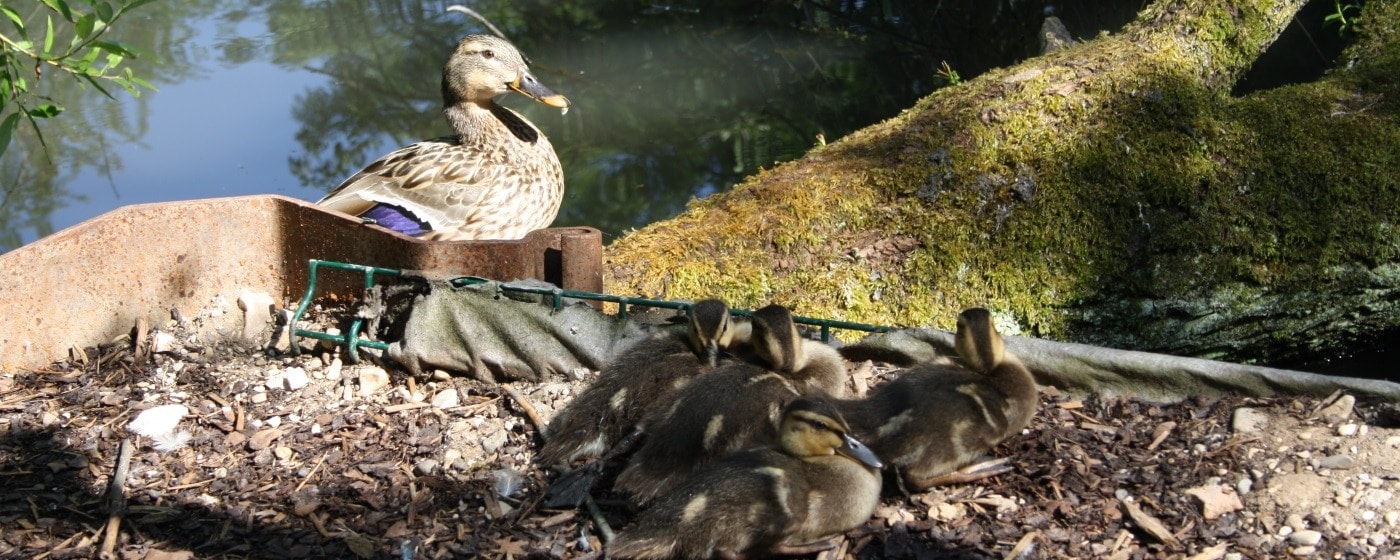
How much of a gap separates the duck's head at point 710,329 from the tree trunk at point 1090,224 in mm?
1365

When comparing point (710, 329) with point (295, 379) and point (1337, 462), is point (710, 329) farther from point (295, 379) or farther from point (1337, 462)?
point (1337, 462)

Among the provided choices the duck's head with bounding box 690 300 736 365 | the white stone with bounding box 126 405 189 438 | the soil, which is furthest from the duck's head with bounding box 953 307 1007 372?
the white stone with bounding box 126 405 189 438

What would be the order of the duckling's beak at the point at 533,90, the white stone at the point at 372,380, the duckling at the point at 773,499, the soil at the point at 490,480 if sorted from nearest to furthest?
the duckling at the point at 773,499 < the soil at the point at 490,480 < the white stone at the point at 372,380 < the duckling's beak at the point at 533,90

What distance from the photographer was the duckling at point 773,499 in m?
2.92

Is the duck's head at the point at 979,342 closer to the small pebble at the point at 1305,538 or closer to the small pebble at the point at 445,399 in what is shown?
the small pebble at the point at 1305,538

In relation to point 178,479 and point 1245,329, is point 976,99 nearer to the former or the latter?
point 1245,329

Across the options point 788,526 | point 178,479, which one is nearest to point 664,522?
point 788,526

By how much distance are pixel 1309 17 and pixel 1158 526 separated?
6.09 meters

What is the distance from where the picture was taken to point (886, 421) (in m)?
3.31

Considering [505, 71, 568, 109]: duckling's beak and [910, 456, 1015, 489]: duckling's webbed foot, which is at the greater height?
[505, 71, 568, 109]: duckling's beak

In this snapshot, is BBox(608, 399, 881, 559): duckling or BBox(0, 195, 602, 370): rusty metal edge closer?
BBox(608, 399, 881, 559): duckling

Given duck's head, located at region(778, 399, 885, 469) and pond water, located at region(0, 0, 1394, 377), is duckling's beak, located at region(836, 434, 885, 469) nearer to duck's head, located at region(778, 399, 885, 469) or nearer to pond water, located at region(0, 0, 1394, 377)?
duck's head, located at region(778, 399, 885, 469)

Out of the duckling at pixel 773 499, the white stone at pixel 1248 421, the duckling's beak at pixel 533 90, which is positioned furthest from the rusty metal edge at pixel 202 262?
the white stone at pixel 1248 421

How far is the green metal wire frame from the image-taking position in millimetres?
4098
